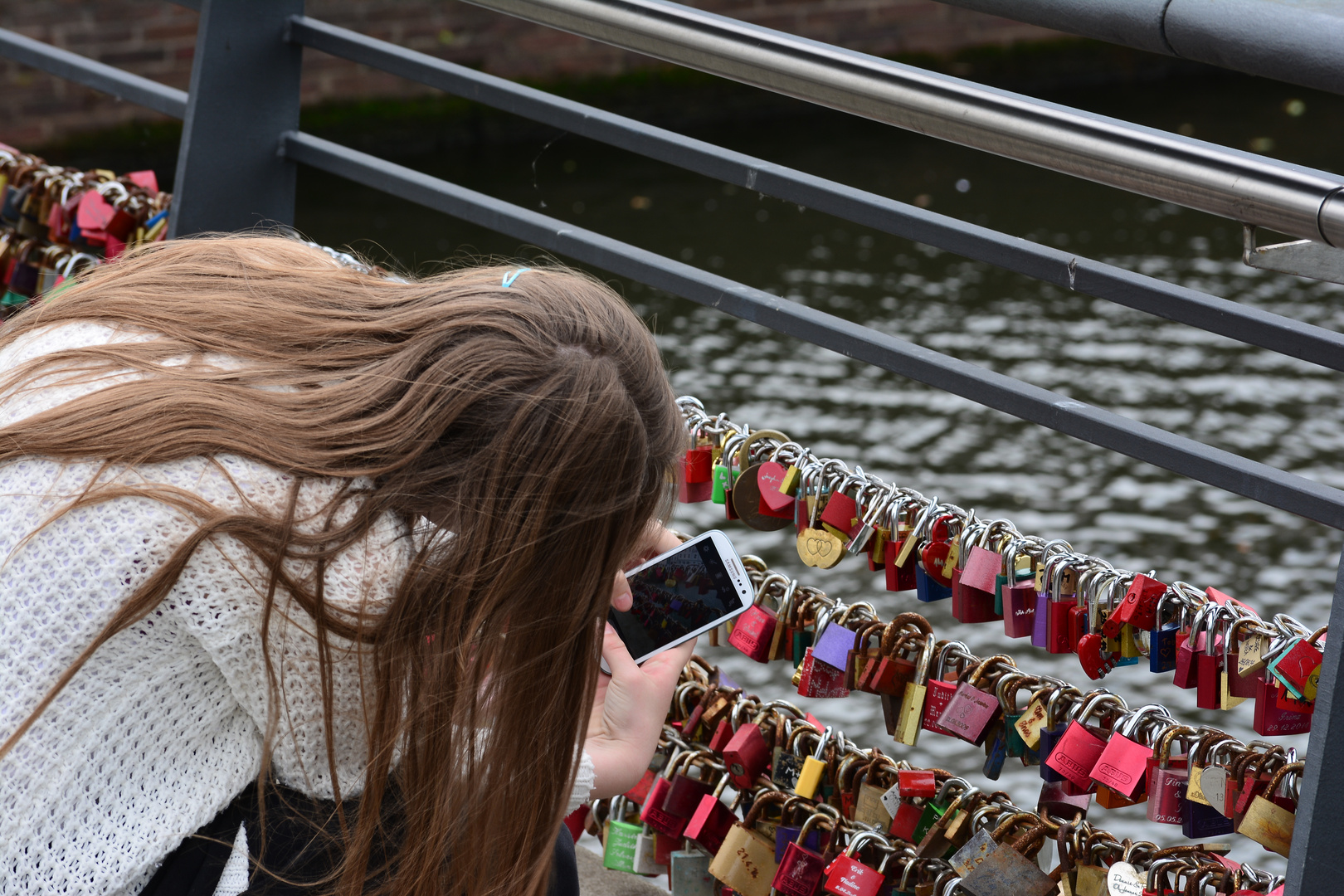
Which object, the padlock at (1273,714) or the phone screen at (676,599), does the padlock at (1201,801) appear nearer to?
the padlock at (1273,714)

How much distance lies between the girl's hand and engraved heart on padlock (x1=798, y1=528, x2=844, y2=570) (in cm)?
17

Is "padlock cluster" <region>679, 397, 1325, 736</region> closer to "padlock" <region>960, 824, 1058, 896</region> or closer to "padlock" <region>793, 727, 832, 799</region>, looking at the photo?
"padlock" <region>793, 727, 832, 799</region>

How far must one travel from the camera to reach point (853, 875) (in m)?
1.28

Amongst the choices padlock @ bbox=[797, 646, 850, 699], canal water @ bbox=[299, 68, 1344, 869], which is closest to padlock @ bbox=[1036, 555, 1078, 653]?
padlock @ bbox=[797, 646, 850, 699]

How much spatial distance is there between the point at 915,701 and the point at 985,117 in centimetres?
59

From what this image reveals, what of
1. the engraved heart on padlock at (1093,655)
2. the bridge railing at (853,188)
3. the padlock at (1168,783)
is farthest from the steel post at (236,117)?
the padlock at (1168,783)

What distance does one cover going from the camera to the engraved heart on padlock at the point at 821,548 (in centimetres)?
137

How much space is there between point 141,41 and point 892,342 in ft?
17.0

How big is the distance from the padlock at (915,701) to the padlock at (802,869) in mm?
115

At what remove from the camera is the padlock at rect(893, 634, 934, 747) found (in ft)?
4.19

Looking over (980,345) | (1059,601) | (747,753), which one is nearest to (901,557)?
(1059,601)

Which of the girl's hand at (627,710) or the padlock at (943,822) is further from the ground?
the girl's hand at (627,710)

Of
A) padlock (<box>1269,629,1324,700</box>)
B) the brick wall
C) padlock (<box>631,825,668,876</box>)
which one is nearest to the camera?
padlock (<box>1269,629,1324,700</box>)

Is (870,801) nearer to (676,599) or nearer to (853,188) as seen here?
(676,599)
